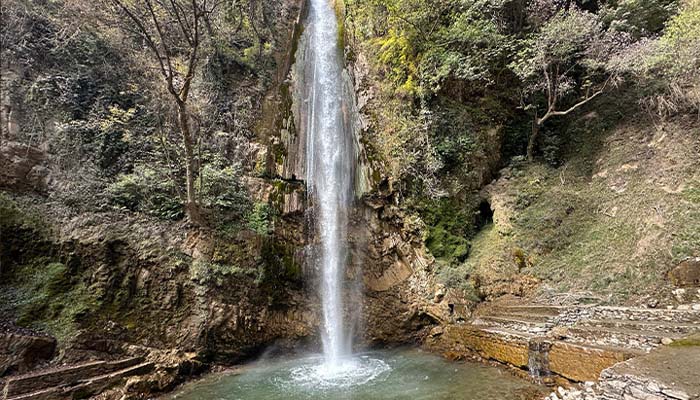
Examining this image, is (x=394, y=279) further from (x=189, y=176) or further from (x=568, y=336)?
(x=189, y=176)

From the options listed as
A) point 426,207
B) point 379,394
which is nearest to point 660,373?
point 379,394

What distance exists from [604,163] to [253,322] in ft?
37.3

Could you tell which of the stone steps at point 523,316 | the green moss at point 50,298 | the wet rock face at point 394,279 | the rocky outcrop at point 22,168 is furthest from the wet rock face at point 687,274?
the rocky outcrop at point 22,168

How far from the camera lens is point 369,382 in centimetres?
633

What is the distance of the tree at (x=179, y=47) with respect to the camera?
7.73 metres

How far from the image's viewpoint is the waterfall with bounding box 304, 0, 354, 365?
938cm

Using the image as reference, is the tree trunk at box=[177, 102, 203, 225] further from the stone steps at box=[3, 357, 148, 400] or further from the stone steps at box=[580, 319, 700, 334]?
the stone steps at box=[580, 319, 700, 334]

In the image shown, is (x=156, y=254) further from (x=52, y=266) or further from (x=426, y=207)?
(x=426, y=207)

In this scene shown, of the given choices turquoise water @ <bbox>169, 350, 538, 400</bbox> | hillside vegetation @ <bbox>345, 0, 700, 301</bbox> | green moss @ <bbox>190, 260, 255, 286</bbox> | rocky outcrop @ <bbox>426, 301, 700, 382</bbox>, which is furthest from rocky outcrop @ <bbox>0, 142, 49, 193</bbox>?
rocky outcrop @ <bbox>426, 301, 700, 382</bbox>

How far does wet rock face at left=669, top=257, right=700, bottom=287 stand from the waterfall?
7541mm

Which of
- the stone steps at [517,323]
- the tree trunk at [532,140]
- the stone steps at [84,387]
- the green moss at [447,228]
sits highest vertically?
the tree trunk at [532,140]

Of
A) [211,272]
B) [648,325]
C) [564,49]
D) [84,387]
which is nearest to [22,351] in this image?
[84,387]

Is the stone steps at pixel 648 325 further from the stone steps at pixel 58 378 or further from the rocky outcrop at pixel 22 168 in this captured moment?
the rocky outcrop at pixel 22 168

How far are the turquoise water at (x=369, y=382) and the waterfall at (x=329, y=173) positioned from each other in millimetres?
1249
